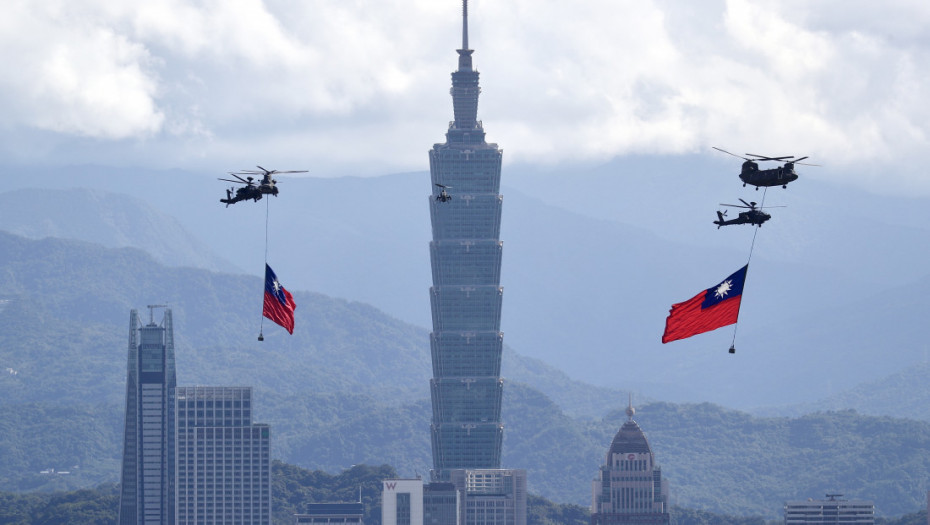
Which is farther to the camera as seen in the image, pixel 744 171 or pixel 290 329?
pixel 290 329

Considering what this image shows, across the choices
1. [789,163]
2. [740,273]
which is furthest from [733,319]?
[789,163]

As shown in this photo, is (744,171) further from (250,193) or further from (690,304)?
(250,193)

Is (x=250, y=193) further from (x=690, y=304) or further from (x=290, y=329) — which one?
(x=690, y=304)

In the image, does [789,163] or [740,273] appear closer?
[789,163]

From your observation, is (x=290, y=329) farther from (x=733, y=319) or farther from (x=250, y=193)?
(x=733, y=319)
